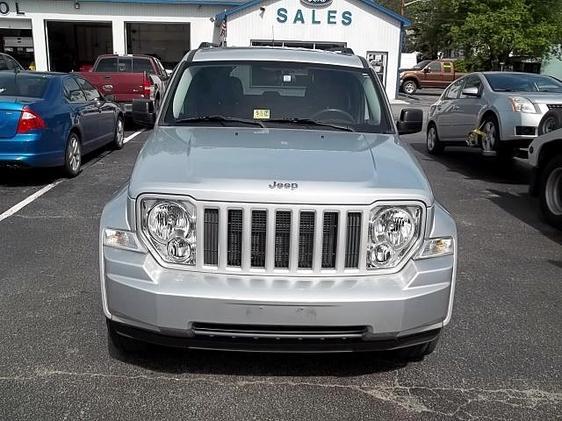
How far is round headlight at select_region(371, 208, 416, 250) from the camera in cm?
311

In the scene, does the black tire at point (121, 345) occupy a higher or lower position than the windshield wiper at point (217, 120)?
lower

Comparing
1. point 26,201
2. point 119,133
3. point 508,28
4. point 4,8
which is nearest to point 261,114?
point 26,201

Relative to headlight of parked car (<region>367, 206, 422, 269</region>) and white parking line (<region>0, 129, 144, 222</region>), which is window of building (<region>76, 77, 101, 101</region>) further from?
headlight of parked car (<region>367, 206, 422, 269</region>)

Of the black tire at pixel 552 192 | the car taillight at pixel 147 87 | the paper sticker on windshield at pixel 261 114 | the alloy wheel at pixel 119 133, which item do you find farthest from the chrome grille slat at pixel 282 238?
the car taillight at pixel 147 87

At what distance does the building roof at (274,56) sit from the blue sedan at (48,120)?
11.8 ft

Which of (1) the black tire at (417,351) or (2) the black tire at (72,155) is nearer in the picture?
(1) the black tire at (417,351)

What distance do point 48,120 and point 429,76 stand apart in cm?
2891

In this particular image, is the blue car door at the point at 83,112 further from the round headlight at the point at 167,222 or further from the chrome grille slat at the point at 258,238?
the chrome grille slat at the point at 258,238

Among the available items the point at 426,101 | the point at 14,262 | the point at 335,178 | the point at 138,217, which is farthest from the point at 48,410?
the point at 426,101

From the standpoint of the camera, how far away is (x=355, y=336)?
3033 millimetres

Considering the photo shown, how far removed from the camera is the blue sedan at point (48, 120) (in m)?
7.69

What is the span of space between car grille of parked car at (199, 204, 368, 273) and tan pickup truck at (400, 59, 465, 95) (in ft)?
103

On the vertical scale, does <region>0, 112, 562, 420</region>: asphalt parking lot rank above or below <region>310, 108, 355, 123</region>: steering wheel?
below

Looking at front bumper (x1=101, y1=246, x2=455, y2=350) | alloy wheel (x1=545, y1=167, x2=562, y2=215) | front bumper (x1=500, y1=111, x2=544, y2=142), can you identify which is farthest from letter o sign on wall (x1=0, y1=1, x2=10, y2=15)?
front bumper (x1=101, y1=246, x2=455, y2=350)
